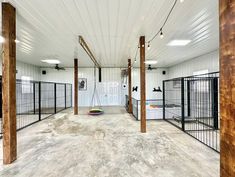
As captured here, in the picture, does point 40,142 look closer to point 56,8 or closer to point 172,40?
point 56,8

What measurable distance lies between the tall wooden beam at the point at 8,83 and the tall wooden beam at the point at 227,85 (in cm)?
321

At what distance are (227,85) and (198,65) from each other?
701cm

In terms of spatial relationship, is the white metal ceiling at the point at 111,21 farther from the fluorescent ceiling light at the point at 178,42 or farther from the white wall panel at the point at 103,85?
the white wall panel at the point at 103,85

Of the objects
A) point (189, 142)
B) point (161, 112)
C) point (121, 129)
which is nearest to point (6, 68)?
point (121, 129)

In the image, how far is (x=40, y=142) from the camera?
368cm

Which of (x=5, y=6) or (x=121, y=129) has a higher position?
(x=5, y=6)

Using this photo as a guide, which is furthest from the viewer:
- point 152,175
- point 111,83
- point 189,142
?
point 111,83

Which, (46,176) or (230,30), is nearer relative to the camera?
(230,30)

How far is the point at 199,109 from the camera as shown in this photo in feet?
20.5

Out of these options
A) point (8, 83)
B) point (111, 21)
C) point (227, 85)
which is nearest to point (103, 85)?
point (111, 21)

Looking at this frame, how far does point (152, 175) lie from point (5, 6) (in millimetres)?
3990

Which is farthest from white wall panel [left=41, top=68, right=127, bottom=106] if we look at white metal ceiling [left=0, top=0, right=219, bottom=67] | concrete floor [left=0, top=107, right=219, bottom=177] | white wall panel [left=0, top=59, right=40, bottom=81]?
concrete floor [left=0, top=107, right=219, bottom=177]

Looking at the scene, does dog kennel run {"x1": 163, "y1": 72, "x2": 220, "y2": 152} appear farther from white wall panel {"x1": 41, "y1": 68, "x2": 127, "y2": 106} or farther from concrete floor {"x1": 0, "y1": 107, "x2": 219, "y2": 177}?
white wall panel {"x1": 41, "y1": 68, "x2": 127, "y2": 106}

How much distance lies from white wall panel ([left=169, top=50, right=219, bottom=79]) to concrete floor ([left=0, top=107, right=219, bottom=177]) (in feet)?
12.3
